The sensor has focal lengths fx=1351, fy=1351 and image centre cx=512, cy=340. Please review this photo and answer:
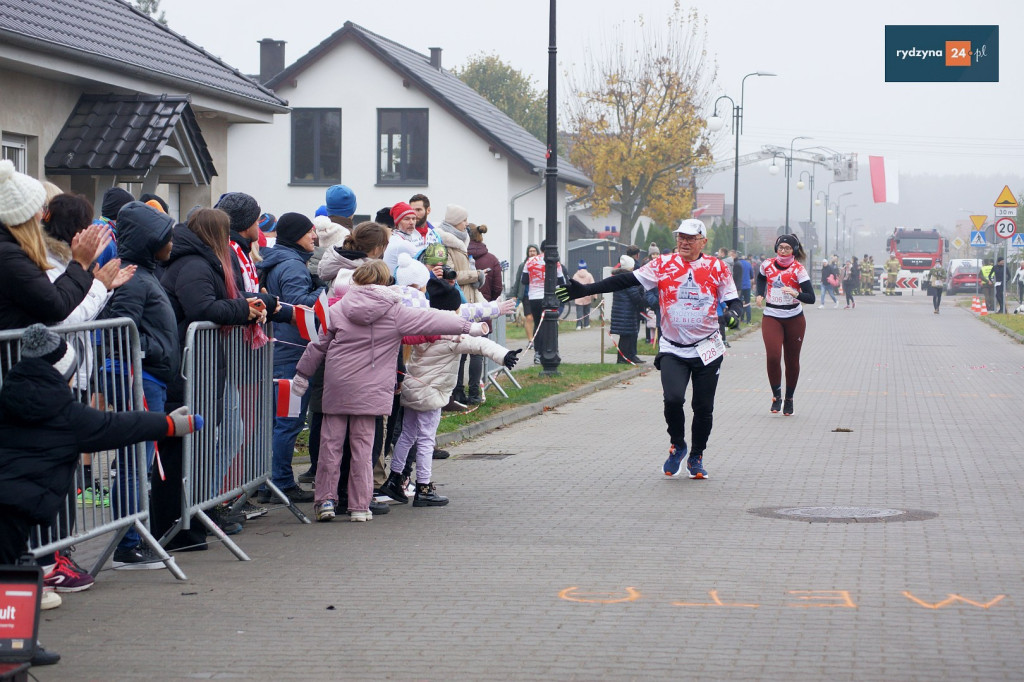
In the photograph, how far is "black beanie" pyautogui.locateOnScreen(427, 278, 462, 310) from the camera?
32.3ft

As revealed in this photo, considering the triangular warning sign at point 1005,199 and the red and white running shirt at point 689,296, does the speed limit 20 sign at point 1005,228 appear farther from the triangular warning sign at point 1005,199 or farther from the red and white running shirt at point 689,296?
the red and white running shirt at point 689,296

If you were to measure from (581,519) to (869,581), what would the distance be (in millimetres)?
2170

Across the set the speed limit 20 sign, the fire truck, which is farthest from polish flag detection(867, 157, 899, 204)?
the speed limit 20 sign

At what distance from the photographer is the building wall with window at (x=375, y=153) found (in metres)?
38.7

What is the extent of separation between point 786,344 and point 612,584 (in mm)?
8563

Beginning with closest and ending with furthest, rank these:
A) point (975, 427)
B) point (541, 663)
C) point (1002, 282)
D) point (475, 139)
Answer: point (541, 663) → point (975, 427) → point (475, 139) → point (1002, 282)

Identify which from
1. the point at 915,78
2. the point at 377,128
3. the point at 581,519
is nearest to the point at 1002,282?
the point at 915,78

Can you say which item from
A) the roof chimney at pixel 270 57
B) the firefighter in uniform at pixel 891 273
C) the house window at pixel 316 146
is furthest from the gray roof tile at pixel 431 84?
the firefighter in uniform at pixel 891 273

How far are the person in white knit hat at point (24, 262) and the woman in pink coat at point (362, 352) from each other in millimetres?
2265

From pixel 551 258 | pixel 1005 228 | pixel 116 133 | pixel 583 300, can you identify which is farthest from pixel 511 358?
pixel 1005 228

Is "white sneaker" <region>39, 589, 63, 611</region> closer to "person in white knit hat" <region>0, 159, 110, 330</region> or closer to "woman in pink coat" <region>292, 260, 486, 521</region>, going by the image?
"person in white knit hat" <region>0, 159, 110, 330</region>

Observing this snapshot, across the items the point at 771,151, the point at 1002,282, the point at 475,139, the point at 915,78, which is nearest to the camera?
the point at 915,78

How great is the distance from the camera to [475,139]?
1523 inches

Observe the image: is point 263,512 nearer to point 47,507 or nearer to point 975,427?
point 47,507
